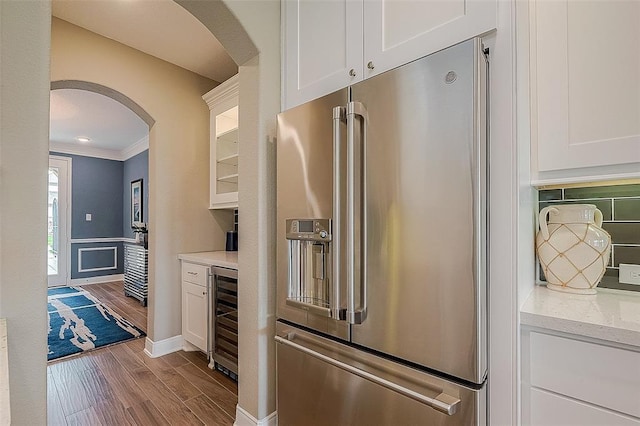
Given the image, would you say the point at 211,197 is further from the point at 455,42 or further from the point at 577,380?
the point at 577,380

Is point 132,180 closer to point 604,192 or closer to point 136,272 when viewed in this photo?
point 136,272

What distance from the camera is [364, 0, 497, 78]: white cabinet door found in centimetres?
107

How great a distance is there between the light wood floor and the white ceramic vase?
1902 mm

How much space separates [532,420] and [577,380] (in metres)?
0.19

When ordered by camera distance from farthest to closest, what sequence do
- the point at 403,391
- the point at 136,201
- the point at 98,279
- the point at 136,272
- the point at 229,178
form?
the point at 98,279 < the point at 136,201 < the point at 136,272 < the point at 229,178 < the point at 403,391

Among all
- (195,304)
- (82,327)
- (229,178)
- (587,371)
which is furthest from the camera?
(82,327)

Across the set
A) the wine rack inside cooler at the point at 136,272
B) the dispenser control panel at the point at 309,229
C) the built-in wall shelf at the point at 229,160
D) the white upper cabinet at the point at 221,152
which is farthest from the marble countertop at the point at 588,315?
the wine rack inside cooler at the point at 136,272

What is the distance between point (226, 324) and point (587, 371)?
2084mm

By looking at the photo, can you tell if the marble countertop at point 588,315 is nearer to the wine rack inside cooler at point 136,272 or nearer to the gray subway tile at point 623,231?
the gray subway tile at point 623,231

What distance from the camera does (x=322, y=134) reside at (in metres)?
1.38

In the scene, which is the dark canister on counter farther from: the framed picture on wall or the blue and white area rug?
the framed picture on wall

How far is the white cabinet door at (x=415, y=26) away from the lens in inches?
42.1

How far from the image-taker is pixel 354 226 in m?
1.23

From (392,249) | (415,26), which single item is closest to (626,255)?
(392,249)
